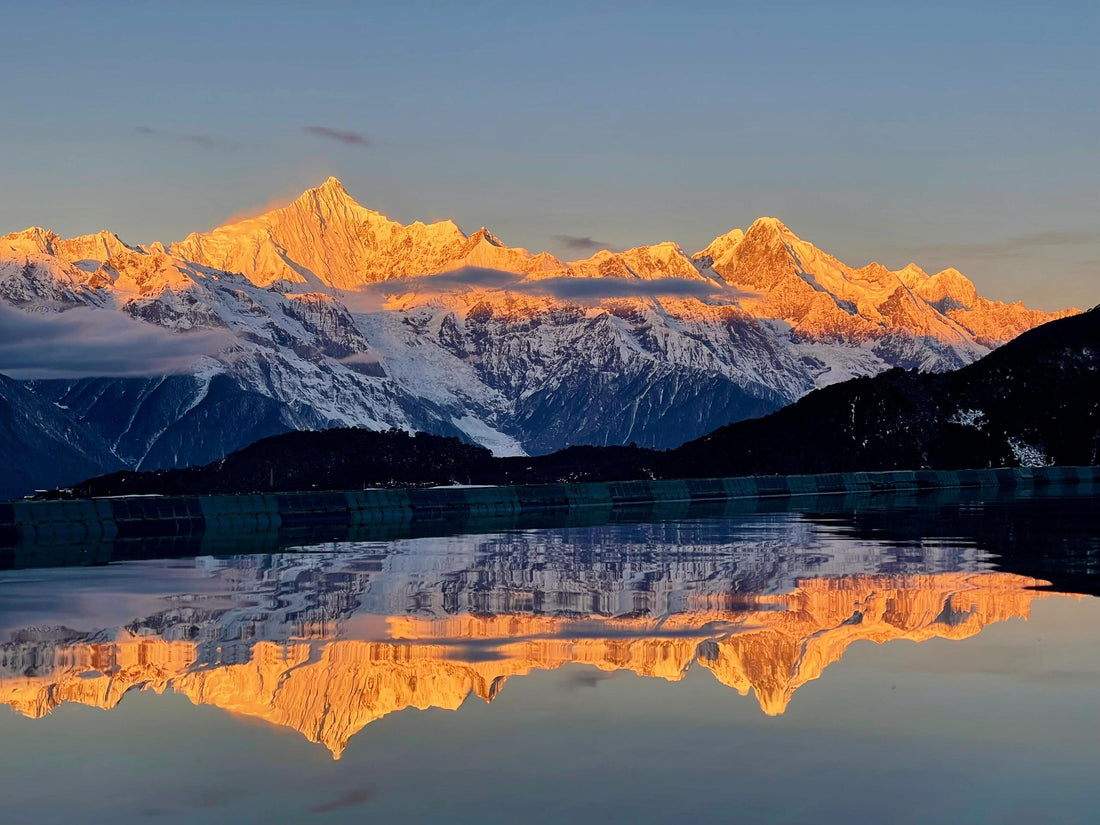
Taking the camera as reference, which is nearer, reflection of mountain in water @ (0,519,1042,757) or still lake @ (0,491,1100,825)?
still lake @ (0,491,1100,825)

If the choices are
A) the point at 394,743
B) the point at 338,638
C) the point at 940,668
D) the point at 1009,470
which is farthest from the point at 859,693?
the point at 1009,470

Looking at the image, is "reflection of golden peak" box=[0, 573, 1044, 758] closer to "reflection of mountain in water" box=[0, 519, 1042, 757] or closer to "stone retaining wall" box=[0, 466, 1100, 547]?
"reflection of mountain in water" box=[0, 519, 1042, 757]

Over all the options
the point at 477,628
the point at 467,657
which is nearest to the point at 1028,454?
the point at 477,628

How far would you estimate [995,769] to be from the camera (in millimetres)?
16406

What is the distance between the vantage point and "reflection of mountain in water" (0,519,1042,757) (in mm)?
21594

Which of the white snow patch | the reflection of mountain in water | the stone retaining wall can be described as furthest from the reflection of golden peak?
the white snow patch

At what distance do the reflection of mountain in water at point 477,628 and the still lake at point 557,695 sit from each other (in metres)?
0.09

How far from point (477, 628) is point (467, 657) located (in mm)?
3672

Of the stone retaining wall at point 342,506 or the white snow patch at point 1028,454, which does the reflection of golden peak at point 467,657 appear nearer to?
the stone retaining wall at point 342,506

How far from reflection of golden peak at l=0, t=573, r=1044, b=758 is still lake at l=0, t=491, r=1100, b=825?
0.08 m

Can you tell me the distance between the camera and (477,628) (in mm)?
28062

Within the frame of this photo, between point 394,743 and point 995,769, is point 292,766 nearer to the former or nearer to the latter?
point 394,743

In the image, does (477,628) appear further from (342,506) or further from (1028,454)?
(1028,454)

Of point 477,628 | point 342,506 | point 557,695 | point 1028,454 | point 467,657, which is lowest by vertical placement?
point 557,695
